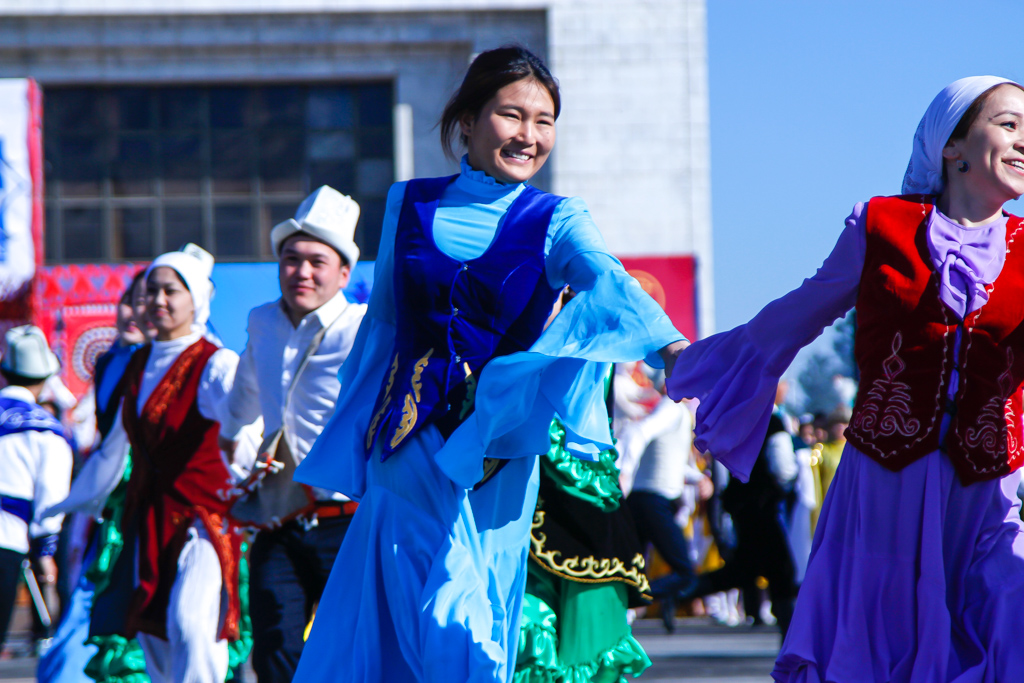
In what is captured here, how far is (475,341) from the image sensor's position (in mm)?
3854

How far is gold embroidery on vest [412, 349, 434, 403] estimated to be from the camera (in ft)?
12.5

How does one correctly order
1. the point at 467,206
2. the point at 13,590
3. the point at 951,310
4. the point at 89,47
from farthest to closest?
the point at 89,47, the point at 13,590, the point at 467,206, the point at 951,310

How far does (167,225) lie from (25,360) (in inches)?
541

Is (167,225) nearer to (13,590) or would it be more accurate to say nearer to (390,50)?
(390,50)

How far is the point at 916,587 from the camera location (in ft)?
12.1

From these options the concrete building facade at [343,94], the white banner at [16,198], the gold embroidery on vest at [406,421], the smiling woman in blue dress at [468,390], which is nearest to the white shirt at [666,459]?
the smiling woman in blue dress at [468,390]

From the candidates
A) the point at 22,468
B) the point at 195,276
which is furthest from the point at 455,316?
the point at 22,468

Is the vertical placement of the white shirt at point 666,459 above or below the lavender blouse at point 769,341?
below

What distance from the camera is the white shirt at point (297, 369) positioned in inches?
218

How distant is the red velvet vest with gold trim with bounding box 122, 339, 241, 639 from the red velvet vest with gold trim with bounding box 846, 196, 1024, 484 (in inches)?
122

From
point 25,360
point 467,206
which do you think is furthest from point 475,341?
point 25,360

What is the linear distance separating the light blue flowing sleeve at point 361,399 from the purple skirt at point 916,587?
1.27 m

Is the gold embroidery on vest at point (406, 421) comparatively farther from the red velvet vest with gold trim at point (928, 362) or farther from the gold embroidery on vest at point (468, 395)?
the red velvet vest with gold trim at point (928, 362)

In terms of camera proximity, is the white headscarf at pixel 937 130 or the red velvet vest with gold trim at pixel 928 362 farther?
the white headscarf at pixel 937 130
